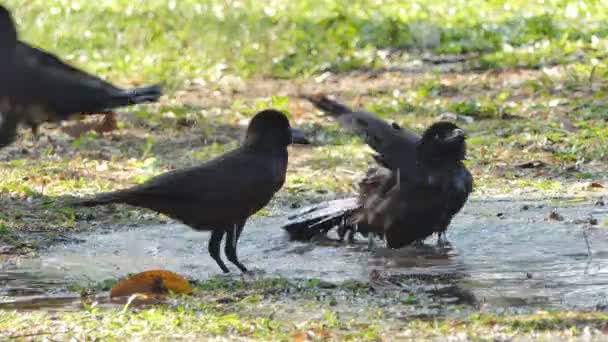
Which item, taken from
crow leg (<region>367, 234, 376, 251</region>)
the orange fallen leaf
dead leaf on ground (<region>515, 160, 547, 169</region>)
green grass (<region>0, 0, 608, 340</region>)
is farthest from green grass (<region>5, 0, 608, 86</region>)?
the orange fallen leaf

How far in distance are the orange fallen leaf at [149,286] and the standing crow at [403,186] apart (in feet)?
6.50

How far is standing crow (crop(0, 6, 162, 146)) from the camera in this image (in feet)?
24.8

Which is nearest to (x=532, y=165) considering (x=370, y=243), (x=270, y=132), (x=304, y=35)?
(x=370, y=243)

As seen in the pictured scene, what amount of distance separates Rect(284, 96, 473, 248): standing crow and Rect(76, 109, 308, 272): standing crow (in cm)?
87

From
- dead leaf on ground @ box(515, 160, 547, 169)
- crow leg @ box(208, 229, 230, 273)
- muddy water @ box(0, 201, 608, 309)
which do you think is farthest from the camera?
dead leaf on ground @ box(515, 160, 547, 169)

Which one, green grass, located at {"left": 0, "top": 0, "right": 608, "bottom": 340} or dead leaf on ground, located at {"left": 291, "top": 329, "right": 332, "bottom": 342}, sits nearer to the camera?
dead leaf on ground, located at {"left": 291, "top": 329, "right": 332, "bottom": 342}

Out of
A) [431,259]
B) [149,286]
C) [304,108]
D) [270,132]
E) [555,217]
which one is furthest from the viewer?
[304,108]

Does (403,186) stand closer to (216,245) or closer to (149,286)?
(216,245)

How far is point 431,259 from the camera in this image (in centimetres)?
834

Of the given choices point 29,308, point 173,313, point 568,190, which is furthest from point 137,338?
point 568,190

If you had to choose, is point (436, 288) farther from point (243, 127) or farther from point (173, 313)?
point (243, 127)

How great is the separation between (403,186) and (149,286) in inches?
88.7

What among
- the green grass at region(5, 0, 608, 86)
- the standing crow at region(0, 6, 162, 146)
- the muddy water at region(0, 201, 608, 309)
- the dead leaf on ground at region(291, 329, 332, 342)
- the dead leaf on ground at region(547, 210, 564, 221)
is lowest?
the dead leaf on ground at region(291, 329, 332, 342)

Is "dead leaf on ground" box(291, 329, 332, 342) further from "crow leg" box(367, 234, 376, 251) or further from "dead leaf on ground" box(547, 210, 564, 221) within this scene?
"dead leaf on ground" box(547, 210, 564, 221)
